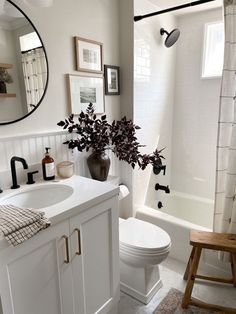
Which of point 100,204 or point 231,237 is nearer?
point 100,204

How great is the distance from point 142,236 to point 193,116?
1.60 metres

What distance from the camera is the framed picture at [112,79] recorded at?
189cm

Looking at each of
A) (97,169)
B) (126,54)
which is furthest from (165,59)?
(97,169)

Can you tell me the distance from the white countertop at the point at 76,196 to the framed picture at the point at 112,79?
85 cm

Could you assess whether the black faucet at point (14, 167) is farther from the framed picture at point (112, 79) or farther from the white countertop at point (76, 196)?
the framed picture at point (112, 79)

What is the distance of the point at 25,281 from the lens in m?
0.92

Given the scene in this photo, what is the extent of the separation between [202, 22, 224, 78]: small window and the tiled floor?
1.98m

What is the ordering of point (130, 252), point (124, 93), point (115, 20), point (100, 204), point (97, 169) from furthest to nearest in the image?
point (124, 93), point (115, 20), point (97, 169), point (130, 252), point (100, 204)

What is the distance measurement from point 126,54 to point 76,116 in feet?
2.35

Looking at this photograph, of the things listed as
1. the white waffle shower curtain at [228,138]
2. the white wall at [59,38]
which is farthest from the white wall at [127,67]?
the white waffle shower curtain at [228,138]

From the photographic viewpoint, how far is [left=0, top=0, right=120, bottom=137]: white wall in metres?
1.42

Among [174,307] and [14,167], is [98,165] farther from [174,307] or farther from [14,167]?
[174,307]

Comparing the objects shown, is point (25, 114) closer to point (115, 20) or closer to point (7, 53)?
point (7, 53)

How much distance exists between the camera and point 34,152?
1.48 meters
